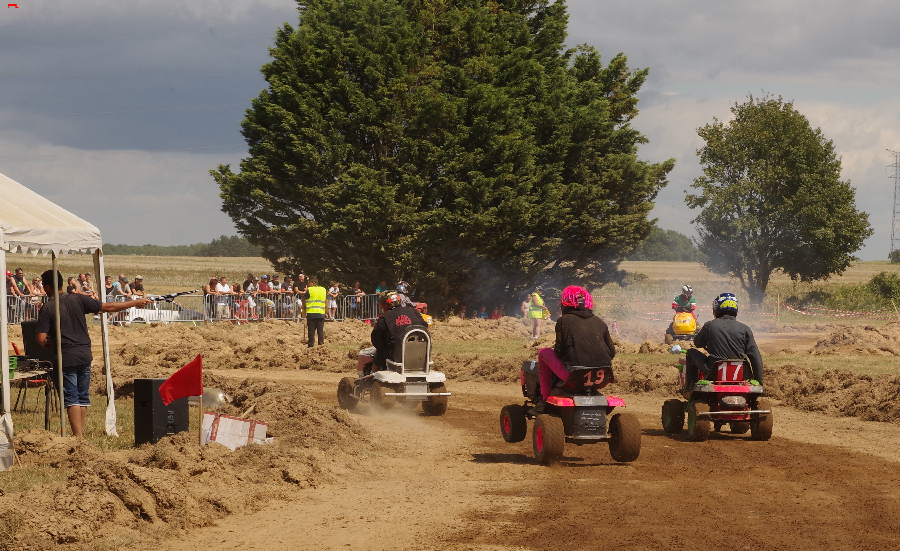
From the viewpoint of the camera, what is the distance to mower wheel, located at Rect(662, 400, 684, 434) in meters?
12.0

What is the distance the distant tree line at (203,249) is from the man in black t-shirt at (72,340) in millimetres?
132035

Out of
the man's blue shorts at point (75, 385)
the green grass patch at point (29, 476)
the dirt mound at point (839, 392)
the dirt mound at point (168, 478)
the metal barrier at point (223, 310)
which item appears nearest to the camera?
the dirt mound at point (168, 478)

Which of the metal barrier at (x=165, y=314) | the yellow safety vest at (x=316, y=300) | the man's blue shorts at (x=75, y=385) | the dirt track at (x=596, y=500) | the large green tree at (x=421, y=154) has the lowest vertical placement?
the dirt track at (x=596, y=500)

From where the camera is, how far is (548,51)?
40438 millimetres

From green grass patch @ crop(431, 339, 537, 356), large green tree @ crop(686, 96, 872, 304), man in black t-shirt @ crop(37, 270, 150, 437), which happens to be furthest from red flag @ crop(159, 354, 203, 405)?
large green tree @ crop(686, 96, 872, 304)

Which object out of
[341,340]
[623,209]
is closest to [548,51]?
[623,209]

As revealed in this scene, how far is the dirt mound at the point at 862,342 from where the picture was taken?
2380 centimetres

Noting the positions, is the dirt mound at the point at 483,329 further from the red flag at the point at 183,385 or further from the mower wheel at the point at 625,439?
the red flag at the point at 183,385

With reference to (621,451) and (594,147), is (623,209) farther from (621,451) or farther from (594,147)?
(621,451)

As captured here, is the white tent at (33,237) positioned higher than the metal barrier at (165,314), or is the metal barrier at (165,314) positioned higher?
the white tent at (33,237)

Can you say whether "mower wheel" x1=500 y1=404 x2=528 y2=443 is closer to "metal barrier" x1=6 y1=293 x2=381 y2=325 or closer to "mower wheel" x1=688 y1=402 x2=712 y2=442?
"mower wheel" x1=688 y1=402 x2=712 y2=442

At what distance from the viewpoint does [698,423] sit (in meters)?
11.2

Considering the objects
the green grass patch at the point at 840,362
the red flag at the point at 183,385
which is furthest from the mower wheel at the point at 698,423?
the green grass patch at the point at 840,362

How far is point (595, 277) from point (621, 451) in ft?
108
